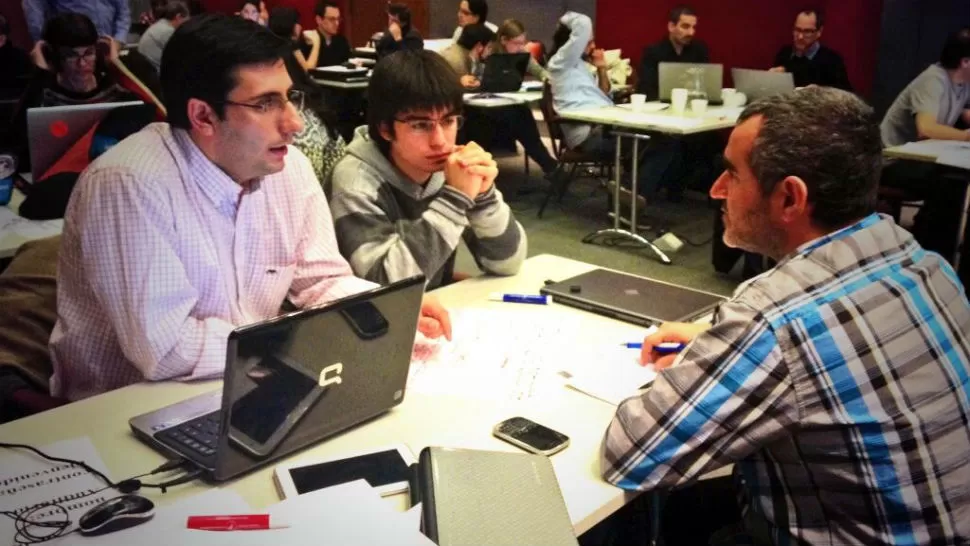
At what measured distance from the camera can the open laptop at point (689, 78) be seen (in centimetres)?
550

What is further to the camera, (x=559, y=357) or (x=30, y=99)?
(x=30, y=99)

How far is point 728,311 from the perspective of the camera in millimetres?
1320

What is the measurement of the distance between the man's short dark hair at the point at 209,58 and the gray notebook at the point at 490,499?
0.89 metres

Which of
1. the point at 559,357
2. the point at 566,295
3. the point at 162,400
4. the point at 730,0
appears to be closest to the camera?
the point at 162,400

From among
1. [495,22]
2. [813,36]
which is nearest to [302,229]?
[813,36]

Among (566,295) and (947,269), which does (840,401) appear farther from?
(566,295)

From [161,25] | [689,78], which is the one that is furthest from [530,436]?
[161,25]

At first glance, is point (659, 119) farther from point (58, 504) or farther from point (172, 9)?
point (172, 9)

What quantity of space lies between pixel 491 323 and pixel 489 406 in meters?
0.41

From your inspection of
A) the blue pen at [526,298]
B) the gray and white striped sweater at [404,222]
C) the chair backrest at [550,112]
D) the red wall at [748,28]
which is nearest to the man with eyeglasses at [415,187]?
the gray and white striped sweater at [404,222]

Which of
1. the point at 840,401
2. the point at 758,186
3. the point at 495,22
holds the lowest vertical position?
the point at 495,22

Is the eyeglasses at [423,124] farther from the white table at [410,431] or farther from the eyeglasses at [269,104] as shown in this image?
the white table at [410,431]

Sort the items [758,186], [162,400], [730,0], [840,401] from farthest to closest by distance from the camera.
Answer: [730,0], [162,400], [758,186], [840,401]

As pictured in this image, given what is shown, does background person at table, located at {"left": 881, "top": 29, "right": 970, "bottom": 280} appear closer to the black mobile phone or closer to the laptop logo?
the black mobile phone
